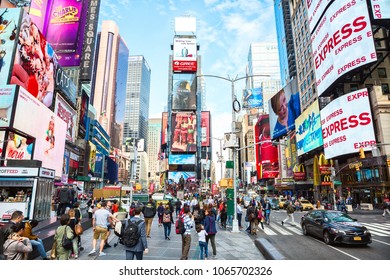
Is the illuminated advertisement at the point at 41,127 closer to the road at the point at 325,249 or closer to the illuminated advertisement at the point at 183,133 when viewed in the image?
the road at the point at 325,249

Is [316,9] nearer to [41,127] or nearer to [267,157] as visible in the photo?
[41,127]

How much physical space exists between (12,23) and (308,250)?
41.6m

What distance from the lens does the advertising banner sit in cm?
3114

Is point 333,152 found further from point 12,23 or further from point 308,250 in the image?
point 12,23

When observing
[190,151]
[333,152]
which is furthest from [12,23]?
[190,151]

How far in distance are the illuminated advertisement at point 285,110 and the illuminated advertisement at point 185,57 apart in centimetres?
4723

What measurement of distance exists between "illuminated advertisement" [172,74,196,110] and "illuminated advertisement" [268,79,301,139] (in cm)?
4458

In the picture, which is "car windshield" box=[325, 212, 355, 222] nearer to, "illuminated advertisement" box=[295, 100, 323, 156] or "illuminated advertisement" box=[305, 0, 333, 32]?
"illuminated advertisement" box=[295, 100, 323, 156]

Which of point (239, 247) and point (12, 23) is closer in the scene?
point (239, 247)


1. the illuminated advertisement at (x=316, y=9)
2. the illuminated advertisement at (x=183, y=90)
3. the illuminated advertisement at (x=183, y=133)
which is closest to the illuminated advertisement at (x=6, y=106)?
the illuminated advertisement at (x=316, y=9)

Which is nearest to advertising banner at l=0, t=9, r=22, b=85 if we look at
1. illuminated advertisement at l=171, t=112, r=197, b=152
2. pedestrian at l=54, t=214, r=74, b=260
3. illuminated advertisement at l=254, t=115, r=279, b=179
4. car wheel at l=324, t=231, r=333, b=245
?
pedestrian at l=54, t=214, r=74, b=260

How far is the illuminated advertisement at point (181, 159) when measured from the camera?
11006 cm

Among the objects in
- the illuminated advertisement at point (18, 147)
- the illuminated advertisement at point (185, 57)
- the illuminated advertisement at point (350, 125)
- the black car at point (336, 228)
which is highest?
the illuminated advertisement at point (185, 57)
